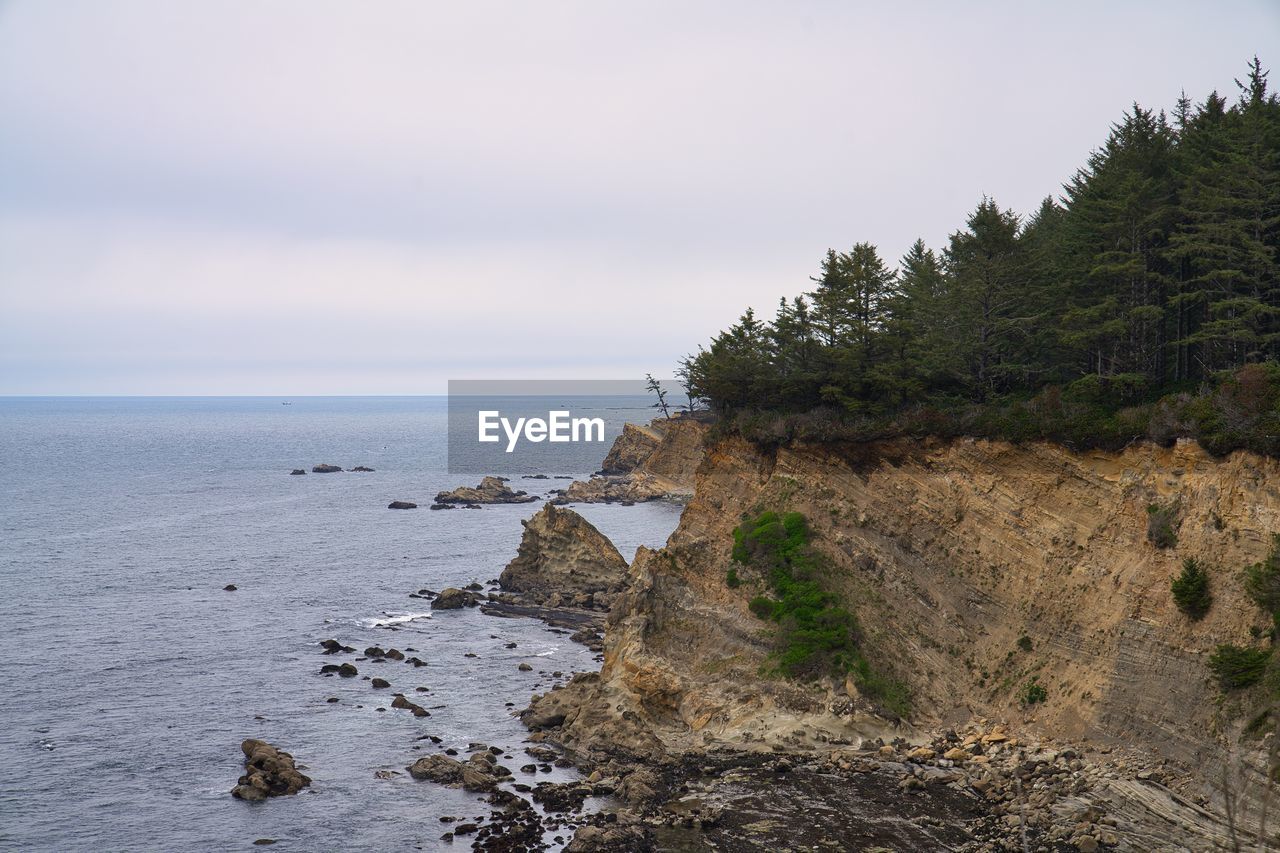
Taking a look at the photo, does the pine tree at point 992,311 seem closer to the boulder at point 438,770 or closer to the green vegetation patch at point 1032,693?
the green vegetation patch at point 1032,693

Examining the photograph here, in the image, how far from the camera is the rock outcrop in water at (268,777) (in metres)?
44.0

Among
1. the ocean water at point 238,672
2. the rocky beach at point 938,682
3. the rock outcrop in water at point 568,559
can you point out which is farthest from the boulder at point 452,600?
the rocky beach at point 938,682

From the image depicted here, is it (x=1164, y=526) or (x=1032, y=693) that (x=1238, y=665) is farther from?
(x=1032, y=693)

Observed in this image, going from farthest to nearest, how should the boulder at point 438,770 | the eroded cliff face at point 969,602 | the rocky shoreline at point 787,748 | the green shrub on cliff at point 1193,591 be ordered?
the boulder at point 438,770
the eroded cliff face at point 969,602
the green shrub on cliff at point 1193,591
the rocky shoreline at point 787,748

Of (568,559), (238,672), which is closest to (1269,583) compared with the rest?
(568,559)

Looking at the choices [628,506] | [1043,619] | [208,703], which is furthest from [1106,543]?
[628,506]

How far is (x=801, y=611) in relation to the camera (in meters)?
49.9

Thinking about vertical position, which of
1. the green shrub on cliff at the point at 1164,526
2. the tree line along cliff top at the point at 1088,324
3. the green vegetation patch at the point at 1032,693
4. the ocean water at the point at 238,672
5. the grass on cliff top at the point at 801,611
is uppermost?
the tree line along cliff top at the point at 1088,324

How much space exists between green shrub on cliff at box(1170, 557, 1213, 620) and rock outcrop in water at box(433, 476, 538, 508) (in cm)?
11237

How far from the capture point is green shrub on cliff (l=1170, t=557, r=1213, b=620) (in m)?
39.1

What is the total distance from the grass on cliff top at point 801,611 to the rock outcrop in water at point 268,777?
22.9 metres

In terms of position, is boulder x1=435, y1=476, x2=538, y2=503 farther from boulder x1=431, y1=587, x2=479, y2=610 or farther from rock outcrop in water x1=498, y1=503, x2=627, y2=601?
boulder x1=431, y1=587, x2=479, y2=610

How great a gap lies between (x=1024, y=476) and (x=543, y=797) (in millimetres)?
26747

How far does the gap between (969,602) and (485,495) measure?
344 ft
